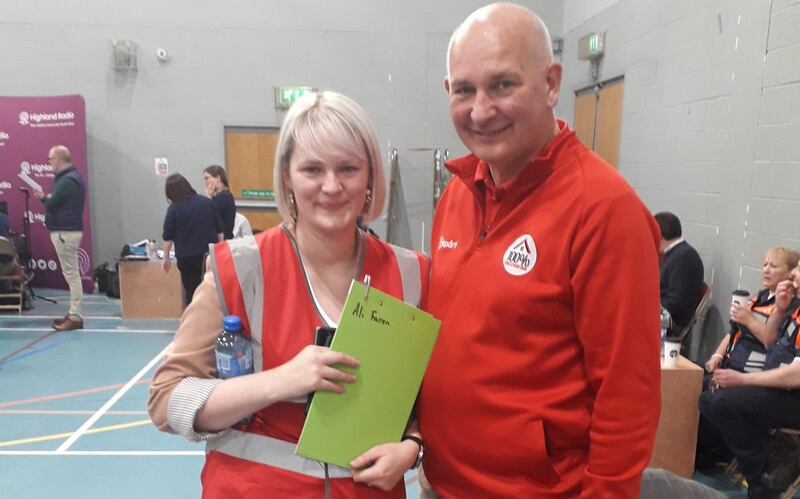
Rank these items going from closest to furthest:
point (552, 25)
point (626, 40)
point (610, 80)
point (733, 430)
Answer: point (733, 430)
point (626, 40)
point (610, 80)
point (552, 25)

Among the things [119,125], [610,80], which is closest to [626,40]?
[610,80]

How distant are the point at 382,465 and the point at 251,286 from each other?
43 centimetres

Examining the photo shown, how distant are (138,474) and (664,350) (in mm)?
3064

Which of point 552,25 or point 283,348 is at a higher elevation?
point 552,25

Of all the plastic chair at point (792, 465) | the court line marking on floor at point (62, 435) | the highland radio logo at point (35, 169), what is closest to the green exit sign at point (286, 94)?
the highland radio logo at point (35, 169)

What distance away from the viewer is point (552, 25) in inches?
282

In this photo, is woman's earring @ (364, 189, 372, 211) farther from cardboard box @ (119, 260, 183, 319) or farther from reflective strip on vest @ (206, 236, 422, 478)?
cardboard box @ (119, 260, 183, 319)

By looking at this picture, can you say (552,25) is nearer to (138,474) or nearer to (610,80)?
(610,80)

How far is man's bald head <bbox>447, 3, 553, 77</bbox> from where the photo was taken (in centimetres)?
106

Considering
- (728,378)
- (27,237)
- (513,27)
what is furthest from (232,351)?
(27,237)

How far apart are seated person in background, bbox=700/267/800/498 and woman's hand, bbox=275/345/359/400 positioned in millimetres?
2605

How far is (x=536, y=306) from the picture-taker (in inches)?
42.3

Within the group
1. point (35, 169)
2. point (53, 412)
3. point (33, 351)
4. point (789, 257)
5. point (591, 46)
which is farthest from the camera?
point (35, 169)

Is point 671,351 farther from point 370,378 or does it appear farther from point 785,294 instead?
point 370,378
